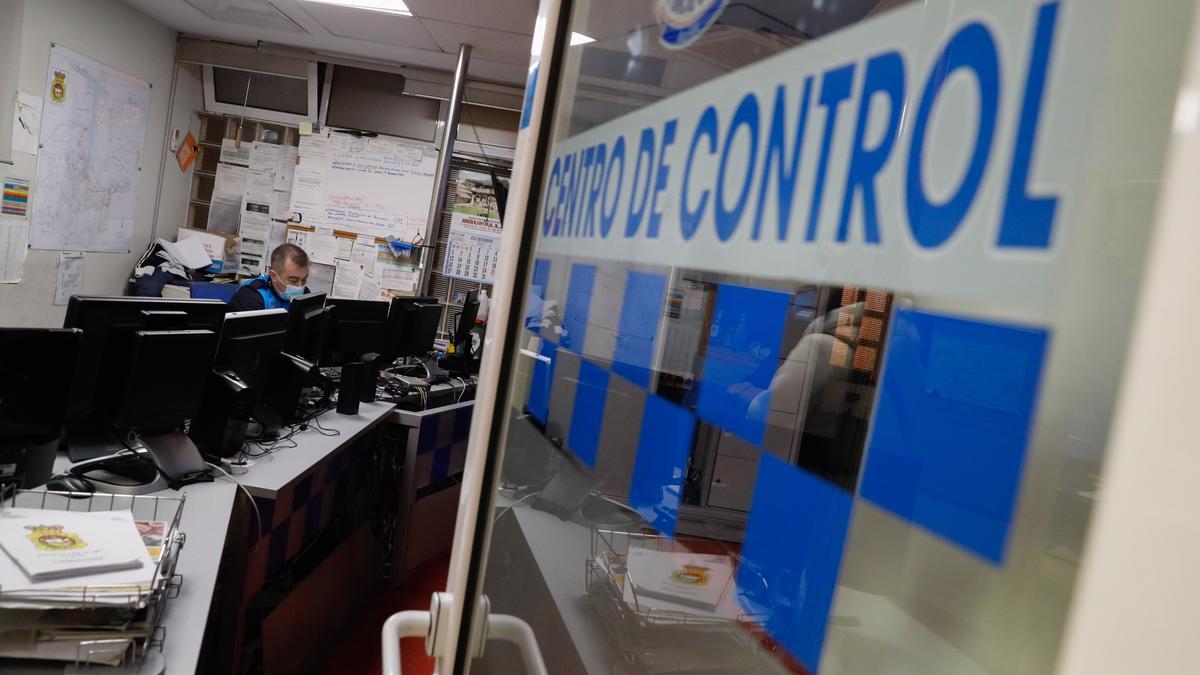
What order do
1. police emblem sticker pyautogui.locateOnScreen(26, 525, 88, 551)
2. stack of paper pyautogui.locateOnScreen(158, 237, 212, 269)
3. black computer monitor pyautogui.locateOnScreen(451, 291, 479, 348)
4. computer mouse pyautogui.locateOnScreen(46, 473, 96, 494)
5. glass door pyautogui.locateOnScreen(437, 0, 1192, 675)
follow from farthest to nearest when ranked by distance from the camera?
1. stack of paper pyautogui.locateOnScreen(158, 237, 212, 269)
2. black computer monitor pyautogui.locateOnScreen(451, 291, 479, 348)
3. computer mouse pyautogui.locateOnScreen(46, 473, 96, 494)
4. police emblem sticker pyautogui.locateOnScreen(26, 525, 88, 551)
5. glass door pyautogui.locateOnScreen(437, 0, 1192, 675)

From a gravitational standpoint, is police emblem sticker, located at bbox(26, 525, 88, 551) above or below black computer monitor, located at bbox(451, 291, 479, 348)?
below

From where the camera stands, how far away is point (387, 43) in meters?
5.74

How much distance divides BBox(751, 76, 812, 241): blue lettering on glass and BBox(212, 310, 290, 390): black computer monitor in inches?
102

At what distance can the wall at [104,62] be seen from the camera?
4.79 m

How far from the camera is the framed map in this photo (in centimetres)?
501

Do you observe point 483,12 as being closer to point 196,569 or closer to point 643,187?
point 196,569

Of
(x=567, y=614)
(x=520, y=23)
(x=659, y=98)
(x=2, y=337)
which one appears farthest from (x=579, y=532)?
(x=520, y=23)

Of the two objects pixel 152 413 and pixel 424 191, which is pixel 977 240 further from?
pixel 424 191

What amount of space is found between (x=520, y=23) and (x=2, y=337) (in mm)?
3471

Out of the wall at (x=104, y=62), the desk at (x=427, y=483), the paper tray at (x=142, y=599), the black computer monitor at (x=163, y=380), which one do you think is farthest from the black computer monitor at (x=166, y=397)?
the wall at (x=104, y=62)

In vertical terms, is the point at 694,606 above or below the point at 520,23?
below

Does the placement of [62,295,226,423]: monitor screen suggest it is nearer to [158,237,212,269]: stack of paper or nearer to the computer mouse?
the computer mouse

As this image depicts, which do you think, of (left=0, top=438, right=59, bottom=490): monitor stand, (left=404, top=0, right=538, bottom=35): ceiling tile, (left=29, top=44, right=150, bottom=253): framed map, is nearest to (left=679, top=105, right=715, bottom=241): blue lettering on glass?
(left=0, top=438, right=59, bottom=490): monitor stand

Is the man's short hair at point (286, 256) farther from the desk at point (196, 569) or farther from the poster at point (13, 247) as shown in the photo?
the desk at point (196, 569)
